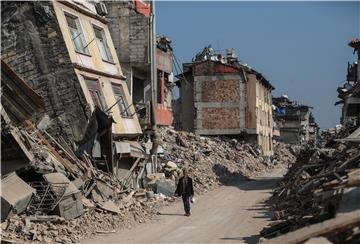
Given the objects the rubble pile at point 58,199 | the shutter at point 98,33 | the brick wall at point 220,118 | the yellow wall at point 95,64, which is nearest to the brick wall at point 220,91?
the brick wall at point 220,118

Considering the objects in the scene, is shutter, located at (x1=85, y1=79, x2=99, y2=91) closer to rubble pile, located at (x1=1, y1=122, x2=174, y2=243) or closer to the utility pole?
rubble pile, located at (x1=1, y1=122, x2=174, y2=243)

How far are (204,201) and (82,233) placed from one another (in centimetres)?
980

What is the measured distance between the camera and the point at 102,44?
1025 inches

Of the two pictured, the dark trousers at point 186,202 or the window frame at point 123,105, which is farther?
the window frame at point 123,105

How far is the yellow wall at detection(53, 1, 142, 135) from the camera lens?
71.7 ft

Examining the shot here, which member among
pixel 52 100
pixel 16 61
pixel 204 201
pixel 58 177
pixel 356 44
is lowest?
pixel 204 201

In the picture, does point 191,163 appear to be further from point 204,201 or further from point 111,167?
point 111,167

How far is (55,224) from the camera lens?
1463 cm

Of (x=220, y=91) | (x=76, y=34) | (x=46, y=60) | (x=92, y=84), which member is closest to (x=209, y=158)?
(x=220, y=91)

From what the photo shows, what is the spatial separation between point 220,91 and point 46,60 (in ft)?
106

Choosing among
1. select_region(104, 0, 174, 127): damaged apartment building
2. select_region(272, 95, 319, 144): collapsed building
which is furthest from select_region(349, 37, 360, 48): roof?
select_region(272, 95, 319, 144): collapsed building

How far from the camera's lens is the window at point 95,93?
73.8 ft

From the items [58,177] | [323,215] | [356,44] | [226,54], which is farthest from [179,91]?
[323,215]

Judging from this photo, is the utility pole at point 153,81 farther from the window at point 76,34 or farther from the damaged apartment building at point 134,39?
the window at point 76,34
